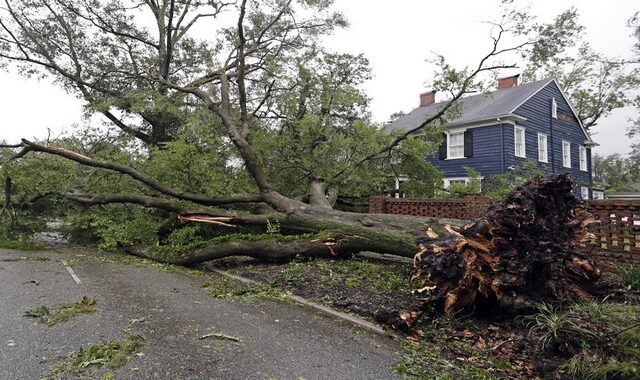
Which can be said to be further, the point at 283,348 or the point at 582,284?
the point at 582,284

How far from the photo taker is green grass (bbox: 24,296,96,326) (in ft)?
10.5

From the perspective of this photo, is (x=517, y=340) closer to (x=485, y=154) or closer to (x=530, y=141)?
(x=485, y=154)

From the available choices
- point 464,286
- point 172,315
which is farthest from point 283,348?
point 464,286

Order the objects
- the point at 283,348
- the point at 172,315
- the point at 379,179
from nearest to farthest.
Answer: the point at 283,348 → the point at 172,315 → the point at 379,179

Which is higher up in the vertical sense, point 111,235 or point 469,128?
point 469,128

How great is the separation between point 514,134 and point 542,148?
2.87 meters

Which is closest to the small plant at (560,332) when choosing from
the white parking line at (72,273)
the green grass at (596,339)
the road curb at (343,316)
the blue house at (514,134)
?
the green grass at (596,339)

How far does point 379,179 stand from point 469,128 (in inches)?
325

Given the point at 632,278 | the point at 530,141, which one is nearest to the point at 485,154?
the point at 530,141

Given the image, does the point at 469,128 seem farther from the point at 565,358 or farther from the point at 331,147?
the point at 565,358

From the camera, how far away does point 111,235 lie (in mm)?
7996

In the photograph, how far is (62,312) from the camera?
11.1 ft

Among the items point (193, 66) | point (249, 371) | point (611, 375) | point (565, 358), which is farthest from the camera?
point (193, 66)

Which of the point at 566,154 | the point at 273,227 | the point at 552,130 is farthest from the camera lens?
the point at 566,154
